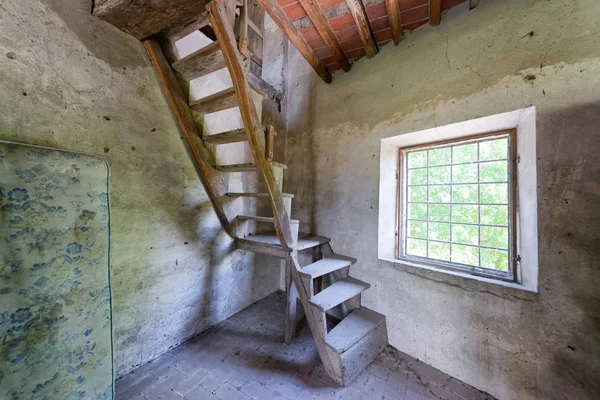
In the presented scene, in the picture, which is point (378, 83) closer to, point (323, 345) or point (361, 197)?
point (361, 197)

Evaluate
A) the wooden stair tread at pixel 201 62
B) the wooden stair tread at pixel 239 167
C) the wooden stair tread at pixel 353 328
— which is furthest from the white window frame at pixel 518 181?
the wooden stair tread at pixel 201 62

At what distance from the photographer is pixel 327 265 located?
80.5 inches

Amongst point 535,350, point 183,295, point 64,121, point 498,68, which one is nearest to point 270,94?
point 64,121

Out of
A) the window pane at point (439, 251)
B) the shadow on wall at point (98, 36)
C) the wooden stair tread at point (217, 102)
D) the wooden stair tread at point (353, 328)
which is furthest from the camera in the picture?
the window pane at point (439, 251)

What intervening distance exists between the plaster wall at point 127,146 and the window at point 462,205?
79.2 inches

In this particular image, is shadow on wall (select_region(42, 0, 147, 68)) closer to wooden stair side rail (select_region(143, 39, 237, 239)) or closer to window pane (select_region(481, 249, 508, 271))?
wooden stair side rail (select_region(143, 39, 237, 239))

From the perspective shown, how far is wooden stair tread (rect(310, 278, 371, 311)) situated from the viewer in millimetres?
1700

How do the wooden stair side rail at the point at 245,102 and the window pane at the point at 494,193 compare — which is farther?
the window pane at the point at 494,193

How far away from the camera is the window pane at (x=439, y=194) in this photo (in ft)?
6.31

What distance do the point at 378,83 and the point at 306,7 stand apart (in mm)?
938

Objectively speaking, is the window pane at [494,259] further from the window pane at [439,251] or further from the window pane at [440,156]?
the window pane at [440,156]

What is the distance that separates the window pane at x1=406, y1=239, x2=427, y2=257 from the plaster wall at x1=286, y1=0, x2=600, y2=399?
0.98 feet

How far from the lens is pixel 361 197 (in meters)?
2.19

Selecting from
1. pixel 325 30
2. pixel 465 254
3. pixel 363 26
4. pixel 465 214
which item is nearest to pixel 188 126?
pixel 325 30
